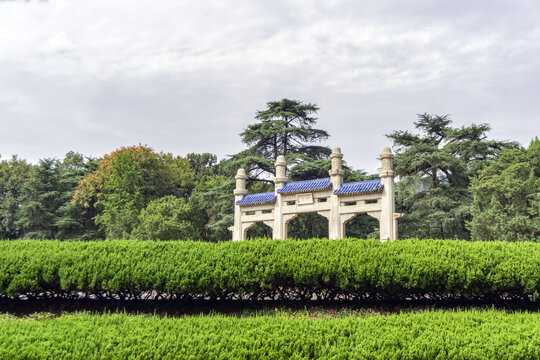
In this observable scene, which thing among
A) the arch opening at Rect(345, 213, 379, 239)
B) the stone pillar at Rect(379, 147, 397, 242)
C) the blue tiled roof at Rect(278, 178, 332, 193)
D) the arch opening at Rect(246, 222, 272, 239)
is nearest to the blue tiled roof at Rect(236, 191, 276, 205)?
the blue tiled roof at Rect(278, 178, 332, 193)

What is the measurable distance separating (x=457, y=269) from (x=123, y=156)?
69.4ft

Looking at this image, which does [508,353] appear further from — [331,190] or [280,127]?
[280,127]

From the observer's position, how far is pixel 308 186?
15305mm

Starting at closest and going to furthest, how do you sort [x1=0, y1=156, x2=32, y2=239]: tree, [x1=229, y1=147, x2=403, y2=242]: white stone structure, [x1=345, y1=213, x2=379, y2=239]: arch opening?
[x1=229, y1=147, x2=403, y2=242]: white stone structure
[x1=345, y1=213, x2=379, y2=239]: arch opening
[x1=0, y1=156, x2=32, y2=239]: tree

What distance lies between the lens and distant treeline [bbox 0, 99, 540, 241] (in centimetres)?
1622

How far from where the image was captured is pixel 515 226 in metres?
15.2

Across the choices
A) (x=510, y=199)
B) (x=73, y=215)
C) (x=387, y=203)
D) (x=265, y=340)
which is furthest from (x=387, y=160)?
(x=73, y=215)

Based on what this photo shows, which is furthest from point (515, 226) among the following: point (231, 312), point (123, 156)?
point (123, 156)

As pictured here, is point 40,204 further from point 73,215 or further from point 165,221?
point 165,221

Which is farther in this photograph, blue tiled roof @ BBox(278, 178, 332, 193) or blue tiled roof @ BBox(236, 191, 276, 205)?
blue tiled roof @ BBox(236, 191, 276, 205)

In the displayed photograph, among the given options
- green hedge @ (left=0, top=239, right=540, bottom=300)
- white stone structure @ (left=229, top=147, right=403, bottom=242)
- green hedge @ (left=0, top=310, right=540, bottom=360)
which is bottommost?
green hedge @ (left=0, top=310, right=540, bottom=360)

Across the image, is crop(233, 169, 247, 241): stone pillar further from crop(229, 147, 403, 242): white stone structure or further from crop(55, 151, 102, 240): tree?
crop(55, 151, 102, 240): tree

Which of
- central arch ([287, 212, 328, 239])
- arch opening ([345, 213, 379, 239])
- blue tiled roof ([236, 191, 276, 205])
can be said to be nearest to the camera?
blue tiled roof ([236, 191, 276, 205])

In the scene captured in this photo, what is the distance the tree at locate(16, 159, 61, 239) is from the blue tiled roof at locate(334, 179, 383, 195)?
1896cm
